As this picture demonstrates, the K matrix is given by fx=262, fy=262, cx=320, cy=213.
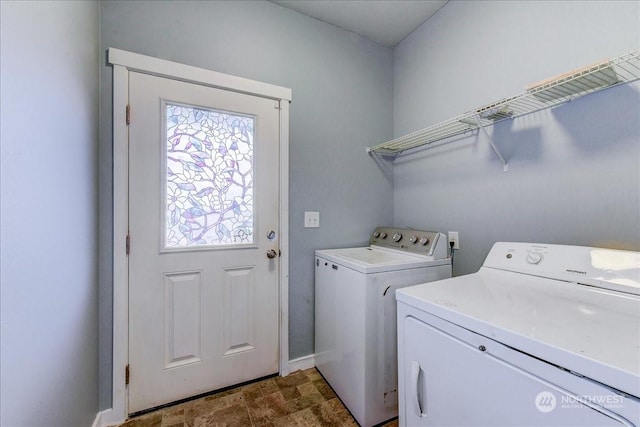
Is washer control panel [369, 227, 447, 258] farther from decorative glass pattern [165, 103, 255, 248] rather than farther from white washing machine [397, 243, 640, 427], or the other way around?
decorative glass pattern [165, 103, 255, 248]

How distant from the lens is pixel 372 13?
1.95 meters

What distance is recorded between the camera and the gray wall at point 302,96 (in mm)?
1455

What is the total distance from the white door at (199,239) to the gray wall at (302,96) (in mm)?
132

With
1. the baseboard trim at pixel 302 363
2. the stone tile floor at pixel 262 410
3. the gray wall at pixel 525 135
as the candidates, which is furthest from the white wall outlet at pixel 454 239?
the baseboard trim at pixel 302 363

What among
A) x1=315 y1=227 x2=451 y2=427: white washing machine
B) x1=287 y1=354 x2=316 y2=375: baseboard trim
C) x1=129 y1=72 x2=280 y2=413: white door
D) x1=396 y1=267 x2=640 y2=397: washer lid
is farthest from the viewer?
x1=287 y1=354 x2=316 y2=375: baseboard trim

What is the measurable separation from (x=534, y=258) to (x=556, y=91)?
0.77 m

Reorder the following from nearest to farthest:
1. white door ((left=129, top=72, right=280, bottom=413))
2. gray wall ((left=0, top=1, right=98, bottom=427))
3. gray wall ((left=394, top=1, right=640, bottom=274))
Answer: gray wall ((left=0, top=1, right=98, bottom=427))
gray wall ((left=394, top=1, right=640, bottom=274))
white door ((left=129, top=72, right=280, bottom=413))

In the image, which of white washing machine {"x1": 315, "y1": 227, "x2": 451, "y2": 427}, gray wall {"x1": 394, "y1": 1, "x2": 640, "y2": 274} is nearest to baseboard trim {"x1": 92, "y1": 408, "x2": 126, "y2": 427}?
white washing machine {"x1": 315, "y1": 227, "x2": 451, "y2": 427}

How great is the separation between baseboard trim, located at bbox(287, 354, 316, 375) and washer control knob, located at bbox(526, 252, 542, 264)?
153 centimetres

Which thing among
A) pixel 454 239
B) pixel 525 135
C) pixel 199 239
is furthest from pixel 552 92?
pixel 199 239

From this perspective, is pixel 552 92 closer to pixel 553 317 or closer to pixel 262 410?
pixel 553 317

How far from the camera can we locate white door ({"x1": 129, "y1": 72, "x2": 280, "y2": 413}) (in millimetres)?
1503

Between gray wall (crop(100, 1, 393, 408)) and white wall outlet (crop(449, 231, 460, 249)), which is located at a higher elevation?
gray wall (crop(100, 1, 393, 408))

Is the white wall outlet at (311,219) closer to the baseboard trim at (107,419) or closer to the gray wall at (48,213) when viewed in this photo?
the gray wall at (48,213)
